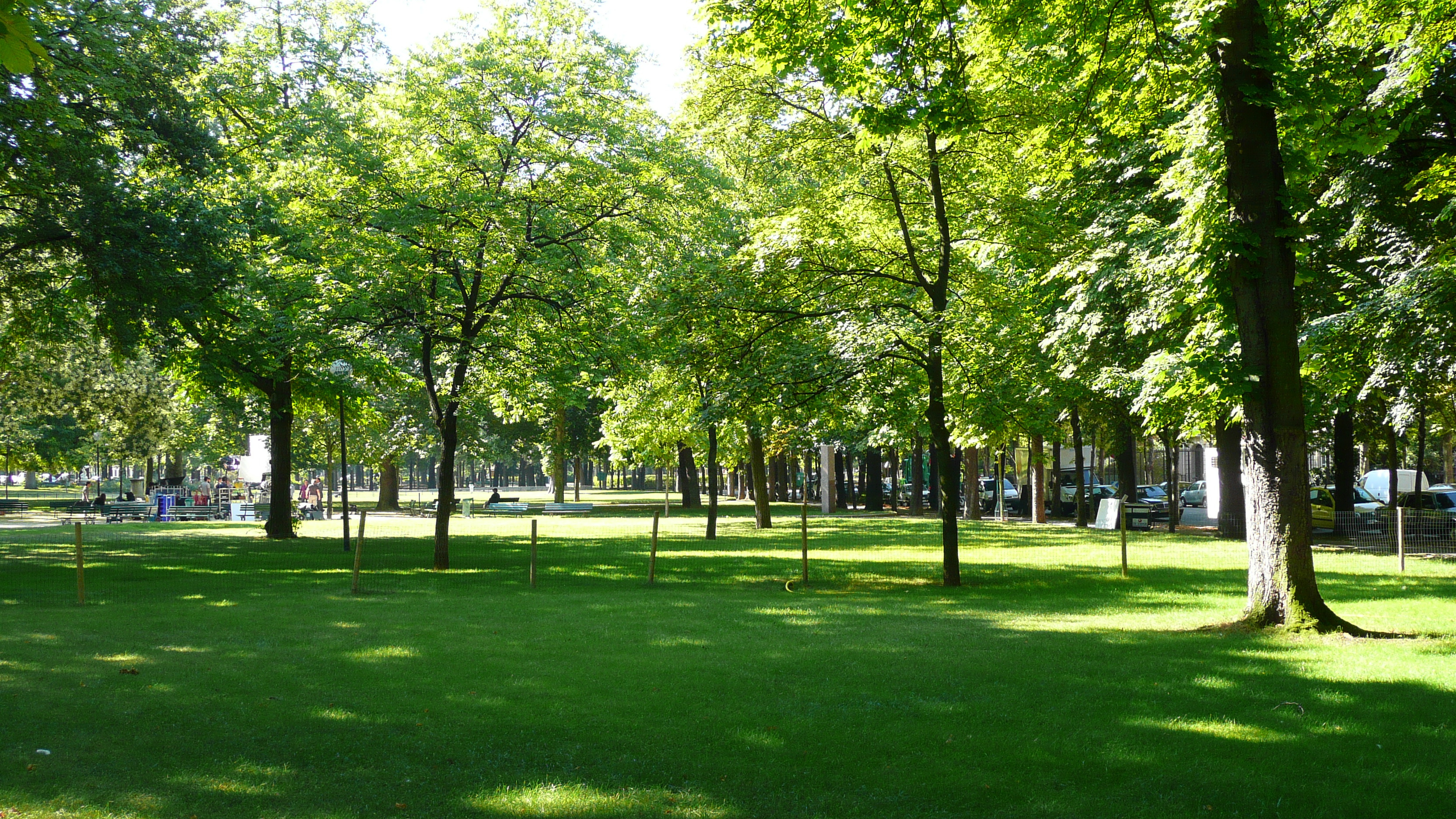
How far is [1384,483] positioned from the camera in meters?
48.5

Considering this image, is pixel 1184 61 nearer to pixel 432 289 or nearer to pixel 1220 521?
pixel 432 289

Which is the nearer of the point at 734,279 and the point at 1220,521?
the point at 734,279

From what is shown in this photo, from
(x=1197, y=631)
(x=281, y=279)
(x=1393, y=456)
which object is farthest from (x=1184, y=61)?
(x=1393, y=456)

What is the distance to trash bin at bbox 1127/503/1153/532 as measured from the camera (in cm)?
3428

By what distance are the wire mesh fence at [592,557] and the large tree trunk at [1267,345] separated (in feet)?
22.6

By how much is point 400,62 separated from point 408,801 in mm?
18899

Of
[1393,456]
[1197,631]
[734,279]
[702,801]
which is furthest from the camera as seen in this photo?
[1393,456]

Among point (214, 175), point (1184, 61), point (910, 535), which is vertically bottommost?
point (910, 535)

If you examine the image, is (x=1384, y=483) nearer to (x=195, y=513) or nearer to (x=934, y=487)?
(x=934, y=487)

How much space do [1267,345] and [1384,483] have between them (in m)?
44.6

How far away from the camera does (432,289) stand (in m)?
20.0

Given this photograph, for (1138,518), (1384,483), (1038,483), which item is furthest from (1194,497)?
(1138,518)

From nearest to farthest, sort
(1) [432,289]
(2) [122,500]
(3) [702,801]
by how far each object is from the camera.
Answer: (3) [702,801] → (1) [432,289] → (2) [122,500]

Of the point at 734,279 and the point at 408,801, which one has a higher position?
the point at 734,279
